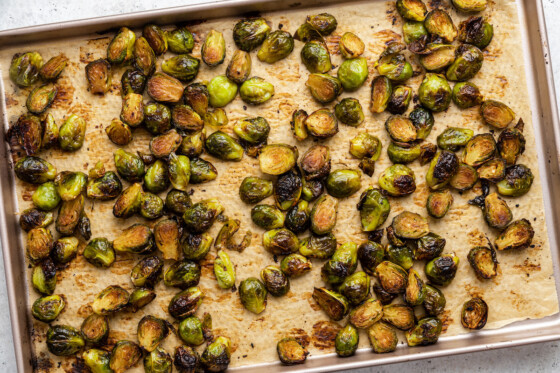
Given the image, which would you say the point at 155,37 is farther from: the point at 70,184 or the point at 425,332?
the point at 425,332

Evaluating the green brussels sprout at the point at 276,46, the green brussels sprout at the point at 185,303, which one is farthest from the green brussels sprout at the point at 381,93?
the green brussels sprout at the point at 185,303

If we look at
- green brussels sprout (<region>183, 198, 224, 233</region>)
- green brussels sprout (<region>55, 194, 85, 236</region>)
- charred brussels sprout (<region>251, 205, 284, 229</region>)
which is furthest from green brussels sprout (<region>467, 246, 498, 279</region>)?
green brussels sprout (<region>55, 194, 85, 236</region>)

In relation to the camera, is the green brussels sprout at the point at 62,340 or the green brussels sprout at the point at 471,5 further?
the green brussels sprout at the point at 471,5

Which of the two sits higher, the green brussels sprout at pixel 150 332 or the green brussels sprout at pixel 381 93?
the green brussels sprout at pixel 381 93

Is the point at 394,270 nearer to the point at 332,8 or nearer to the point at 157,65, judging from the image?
the point at 332,8

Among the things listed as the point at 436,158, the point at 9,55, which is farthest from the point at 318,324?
the point at 9,55

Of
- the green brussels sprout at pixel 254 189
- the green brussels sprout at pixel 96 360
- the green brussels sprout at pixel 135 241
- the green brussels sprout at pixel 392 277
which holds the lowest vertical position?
the green brussels sprout at pixel 96 360

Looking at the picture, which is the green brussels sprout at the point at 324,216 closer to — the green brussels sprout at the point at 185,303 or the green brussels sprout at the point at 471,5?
the green brussels sprout at the point at 185,303

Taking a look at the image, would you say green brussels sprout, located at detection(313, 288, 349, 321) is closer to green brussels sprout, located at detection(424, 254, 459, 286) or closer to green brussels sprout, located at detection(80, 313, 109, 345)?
green brussels sprout, located at detection(424, 254, 459, 286)
